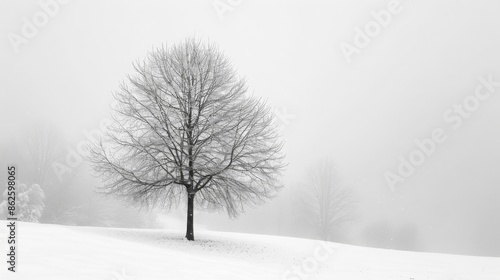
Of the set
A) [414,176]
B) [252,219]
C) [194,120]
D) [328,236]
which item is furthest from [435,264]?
[414,176]

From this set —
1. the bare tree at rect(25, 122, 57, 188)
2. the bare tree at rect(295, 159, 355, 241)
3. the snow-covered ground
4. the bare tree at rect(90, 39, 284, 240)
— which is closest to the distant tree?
the bare tree at rect(25, 122, 57, 188)

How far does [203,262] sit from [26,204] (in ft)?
84.6

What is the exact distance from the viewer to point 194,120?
16.7 metres

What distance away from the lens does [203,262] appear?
10.4m

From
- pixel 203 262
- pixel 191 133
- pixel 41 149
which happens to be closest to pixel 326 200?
pixel 191 133

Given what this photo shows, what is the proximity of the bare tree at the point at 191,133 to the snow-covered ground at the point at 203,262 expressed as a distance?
299 cm

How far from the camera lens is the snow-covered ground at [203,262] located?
734cm

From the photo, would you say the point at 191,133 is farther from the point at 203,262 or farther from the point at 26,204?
the point at 26,204

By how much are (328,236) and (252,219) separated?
35.1 metres

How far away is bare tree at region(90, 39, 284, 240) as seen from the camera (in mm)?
15938

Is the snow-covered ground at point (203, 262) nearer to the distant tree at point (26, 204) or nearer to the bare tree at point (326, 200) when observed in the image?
the bare tree at point (326, 200)

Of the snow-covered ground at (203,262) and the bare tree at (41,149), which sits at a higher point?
the bare tree at (41,149)

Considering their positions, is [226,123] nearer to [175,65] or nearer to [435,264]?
[175,65]

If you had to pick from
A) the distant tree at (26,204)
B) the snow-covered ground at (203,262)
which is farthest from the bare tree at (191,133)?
the distant tree at (26,204)
